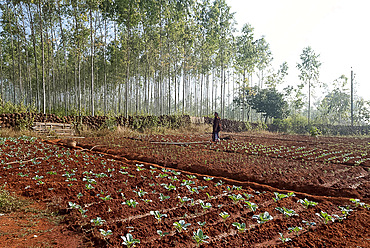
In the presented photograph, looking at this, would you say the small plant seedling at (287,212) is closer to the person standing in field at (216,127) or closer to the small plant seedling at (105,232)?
the small plant seedling at (105,232)

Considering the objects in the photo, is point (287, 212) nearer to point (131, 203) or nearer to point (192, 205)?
point (192, 205)

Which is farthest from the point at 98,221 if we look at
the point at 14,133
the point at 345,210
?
the point at 14,133

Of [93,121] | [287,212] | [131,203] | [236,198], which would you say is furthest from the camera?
[93,121]

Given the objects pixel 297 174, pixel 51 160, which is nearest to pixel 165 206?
pixel 297 174

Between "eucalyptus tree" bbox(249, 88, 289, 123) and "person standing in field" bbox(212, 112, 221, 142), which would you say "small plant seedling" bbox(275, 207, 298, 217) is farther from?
"eucalyptus tree" bbox(249, 88, 289, 123)

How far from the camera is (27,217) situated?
2912 mm

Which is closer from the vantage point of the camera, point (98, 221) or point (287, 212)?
point (98, 221)

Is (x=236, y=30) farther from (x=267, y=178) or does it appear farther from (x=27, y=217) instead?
(x=27, y=217)

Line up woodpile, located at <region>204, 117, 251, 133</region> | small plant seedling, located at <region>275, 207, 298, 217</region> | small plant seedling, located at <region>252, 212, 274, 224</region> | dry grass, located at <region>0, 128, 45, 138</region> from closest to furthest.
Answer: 1. small plant seedling, located at <region>252, 212, 274, 224</region>
2. small plant seedling, located at <region>275, 207, 298, 217</region>
3. dry grass, located at <region>0, 128, 45, 138</region>
4. woodpile, located at <region>204, 117, 251, 133</region>

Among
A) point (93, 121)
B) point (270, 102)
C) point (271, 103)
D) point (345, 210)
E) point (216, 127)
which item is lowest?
point (345, 210)

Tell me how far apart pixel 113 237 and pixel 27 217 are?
136cm

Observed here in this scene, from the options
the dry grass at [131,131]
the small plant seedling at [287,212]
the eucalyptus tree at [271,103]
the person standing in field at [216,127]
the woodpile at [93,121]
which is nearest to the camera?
the small plant seedling at [287,212]

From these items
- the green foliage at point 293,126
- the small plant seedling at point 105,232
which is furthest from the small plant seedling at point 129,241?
the green foliage at point 293,126

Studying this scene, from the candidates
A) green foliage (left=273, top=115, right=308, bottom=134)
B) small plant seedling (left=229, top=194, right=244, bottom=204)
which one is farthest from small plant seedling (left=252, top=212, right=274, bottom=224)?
green foliage (left=273, top=115, right=308, bottom=134)
